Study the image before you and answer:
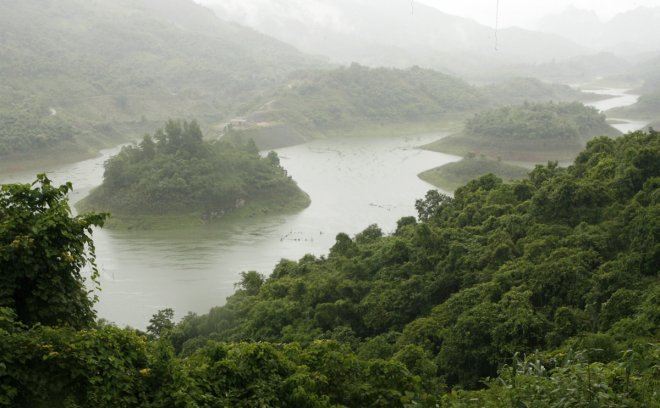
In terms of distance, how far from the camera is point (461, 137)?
67062 millimetres

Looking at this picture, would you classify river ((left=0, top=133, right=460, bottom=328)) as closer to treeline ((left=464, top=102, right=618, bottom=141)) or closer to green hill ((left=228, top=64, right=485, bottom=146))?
treeline ((left=464, top=102, right=618, bottom=141))

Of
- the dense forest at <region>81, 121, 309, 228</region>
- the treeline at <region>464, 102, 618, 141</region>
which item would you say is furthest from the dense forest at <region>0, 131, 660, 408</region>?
the treeline at <region>464, 102, 618, 141</region>

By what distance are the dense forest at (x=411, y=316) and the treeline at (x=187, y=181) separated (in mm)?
19500

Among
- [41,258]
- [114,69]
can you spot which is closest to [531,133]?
[114,69]

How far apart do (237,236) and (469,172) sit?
20777 millimetres

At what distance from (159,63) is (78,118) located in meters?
38.5

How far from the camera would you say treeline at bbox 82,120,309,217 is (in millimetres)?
42406

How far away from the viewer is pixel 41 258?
8.59 metres

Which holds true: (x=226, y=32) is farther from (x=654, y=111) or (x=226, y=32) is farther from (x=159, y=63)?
(x=654, y=111)

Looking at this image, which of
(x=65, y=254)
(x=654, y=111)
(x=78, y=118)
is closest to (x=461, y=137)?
(x=654, y=111)

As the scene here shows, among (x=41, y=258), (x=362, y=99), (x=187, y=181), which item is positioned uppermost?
(x=362, y=99)

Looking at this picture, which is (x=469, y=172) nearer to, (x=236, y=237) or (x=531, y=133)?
(x=531, y=133)

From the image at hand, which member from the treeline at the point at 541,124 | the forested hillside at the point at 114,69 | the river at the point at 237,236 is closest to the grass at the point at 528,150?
the treeline at the point at 541,124

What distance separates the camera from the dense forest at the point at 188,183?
42.3 m
